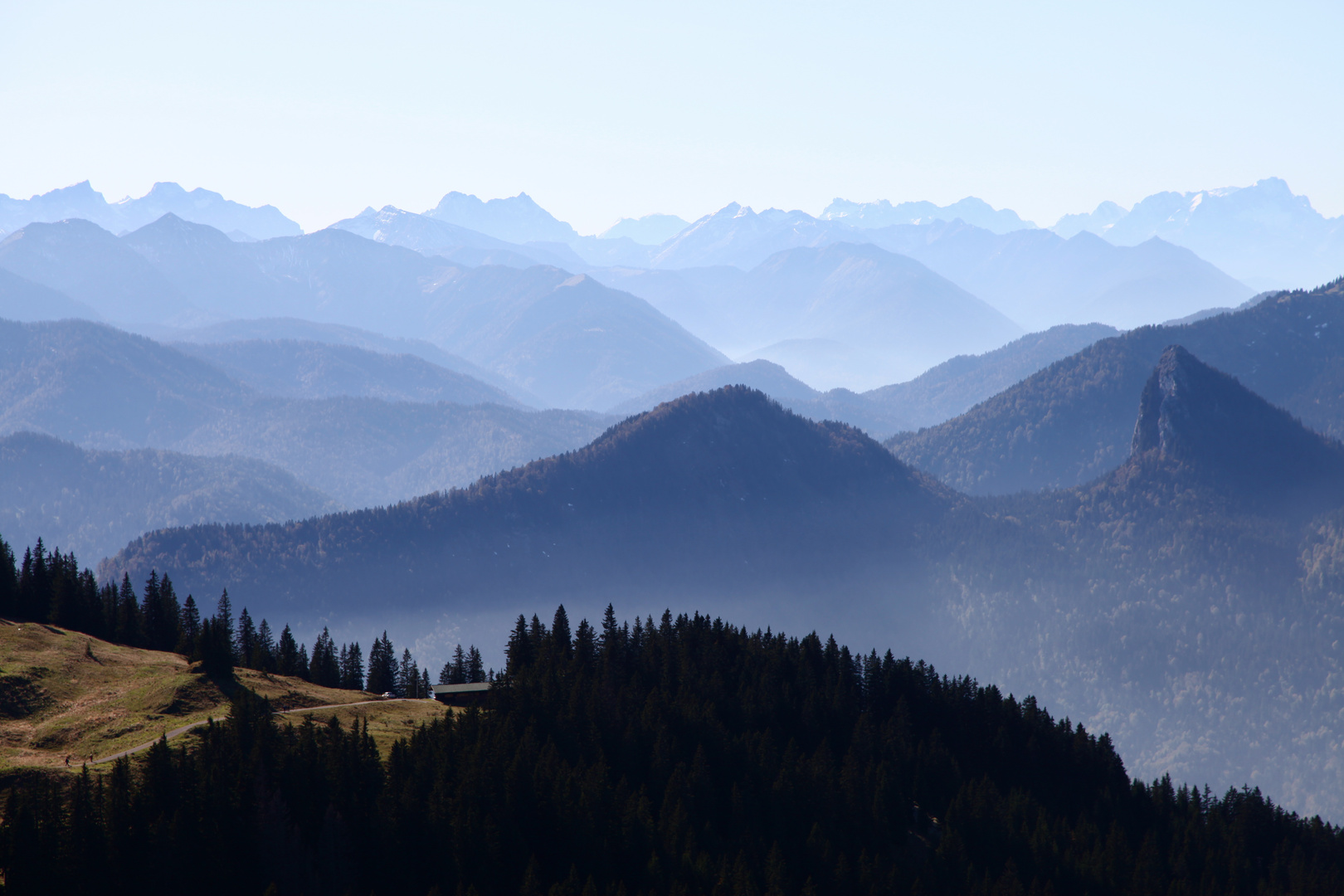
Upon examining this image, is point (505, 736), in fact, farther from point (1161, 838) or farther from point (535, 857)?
point (1161, 838)

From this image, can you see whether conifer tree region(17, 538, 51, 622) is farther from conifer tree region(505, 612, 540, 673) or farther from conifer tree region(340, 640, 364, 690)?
conifer tree region(505, 612, 540, 673)

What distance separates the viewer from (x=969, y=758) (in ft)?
480

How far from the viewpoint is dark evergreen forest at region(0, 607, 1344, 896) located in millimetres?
81125

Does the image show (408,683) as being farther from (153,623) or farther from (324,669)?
(153,623)

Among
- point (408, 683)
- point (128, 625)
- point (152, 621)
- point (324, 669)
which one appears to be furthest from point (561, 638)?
point (128, 625)

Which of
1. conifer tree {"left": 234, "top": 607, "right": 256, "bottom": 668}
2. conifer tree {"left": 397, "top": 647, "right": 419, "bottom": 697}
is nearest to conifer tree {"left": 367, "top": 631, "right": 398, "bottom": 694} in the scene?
conifer tree {"left": 397, "top": 647, "right": 419, "bottom": 697}

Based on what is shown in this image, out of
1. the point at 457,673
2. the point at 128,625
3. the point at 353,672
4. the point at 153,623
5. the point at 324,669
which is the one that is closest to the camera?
Answer: the point at 128,625

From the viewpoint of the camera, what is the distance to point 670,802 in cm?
10450

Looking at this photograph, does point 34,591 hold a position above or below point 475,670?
above

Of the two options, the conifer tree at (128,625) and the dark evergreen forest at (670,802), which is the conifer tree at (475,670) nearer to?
the dark evergreen forest at (670,802)

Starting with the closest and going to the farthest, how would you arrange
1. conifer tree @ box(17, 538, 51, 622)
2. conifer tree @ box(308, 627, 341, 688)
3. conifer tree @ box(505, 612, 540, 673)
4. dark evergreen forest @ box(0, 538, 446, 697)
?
1. conifer tree @ box(17, 538, 51, 622)
2. dark evergreen forest @ box(0, 538, 446, 697)
3. conifer tree @ box(505, 612, 540, 673)
4. conifer tree @ box(308, 627, 341, 688)

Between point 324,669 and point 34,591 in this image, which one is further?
point 324,669

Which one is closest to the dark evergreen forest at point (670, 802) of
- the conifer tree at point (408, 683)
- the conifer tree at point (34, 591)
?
the conifer tree at point (408, 683)

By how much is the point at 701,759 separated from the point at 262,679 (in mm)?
49170
